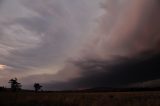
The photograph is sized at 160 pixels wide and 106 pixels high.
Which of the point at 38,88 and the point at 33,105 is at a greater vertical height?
the point at 38,88

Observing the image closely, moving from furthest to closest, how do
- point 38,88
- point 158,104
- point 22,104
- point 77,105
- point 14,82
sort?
point 38,88, point 14,82, point 22,104, point 77,105, point 158,104

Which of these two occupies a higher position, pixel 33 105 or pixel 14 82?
pixel 14 82

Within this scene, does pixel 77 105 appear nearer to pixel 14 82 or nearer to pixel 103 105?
pixel 103 105

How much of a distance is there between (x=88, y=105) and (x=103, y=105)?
5.03 feet

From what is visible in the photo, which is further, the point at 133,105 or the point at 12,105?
the point at 12,105

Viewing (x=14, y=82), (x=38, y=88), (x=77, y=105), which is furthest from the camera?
(x=38, y=88)

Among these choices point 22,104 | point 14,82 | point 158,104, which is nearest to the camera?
point 158,104

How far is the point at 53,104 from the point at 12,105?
449cm

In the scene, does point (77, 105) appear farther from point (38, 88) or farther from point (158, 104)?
point (38, 88)

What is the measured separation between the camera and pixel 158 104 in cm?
2827

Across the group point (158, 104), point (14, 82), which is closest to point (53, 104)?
point (158, 104)

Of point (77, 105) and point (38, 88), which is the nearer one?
point (77, 105)

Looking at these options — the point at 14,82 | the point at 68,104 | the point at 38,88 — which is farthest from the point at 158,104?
the point at 38,88

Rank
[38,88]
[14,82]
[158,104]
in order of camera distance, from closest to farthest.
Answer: [158,104] < [14,82] < [38,88]
